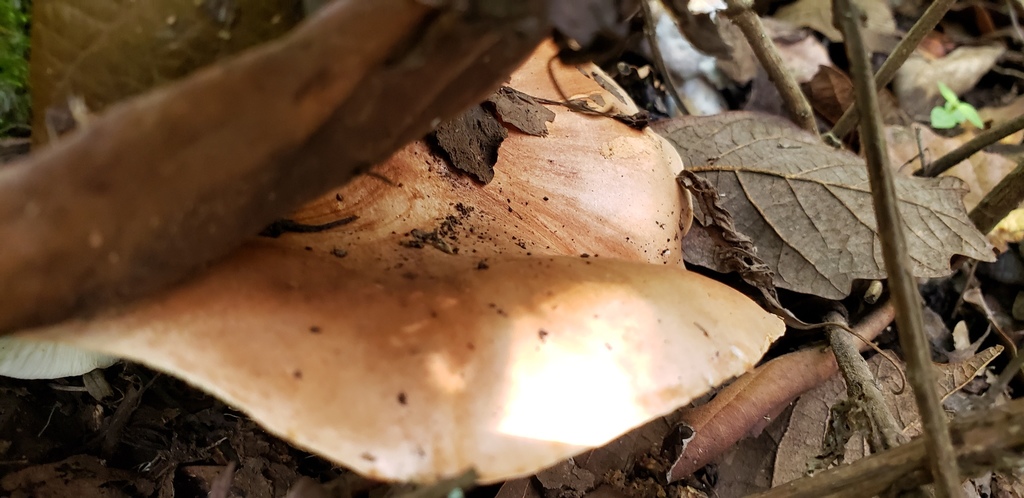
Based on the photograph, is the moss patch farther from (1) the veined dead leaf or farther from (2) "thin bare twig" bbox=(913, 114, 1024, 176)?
(1) the veined dead leaf

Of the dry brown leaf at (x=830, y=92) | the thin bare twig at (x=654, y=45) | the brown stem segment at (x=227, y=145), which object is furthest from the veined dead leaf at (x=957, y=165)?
the brown stem segment at (x=227, y=145)

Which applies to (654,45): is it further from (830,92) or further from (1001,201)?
(830,92)

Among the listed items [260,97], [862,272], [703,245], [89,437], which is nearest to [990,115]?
[862,272]

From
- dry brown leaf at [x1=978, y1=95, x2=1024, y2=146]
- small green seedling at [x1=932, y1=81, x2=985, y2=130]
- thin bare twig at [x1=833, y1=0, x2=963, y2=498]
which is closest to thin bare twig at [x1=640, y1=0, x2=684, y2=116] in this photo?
thin bare twig at [x1=833, y1=0, x2=963, y2=498]

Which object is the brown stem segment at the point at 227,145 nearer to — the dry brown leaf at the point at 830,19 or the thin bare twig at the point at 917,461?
the thin bare twig at the point at 917,461

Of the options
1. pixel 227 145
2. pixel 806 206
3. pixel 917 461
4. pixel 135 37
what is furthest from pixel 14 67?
pixel 806 206

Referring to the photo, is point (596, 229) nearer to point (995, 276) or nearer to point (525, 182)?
A: point (525, 182)
